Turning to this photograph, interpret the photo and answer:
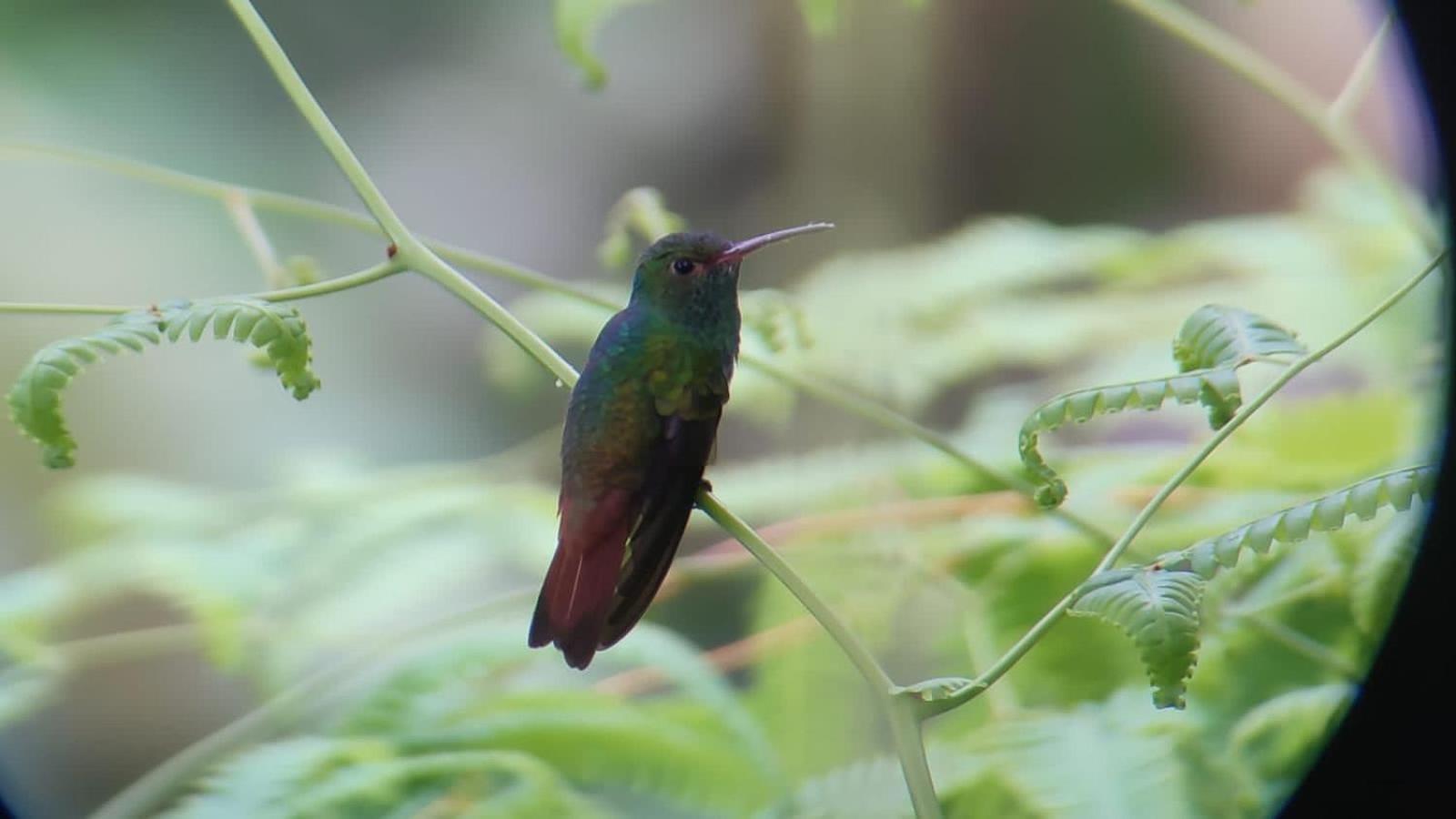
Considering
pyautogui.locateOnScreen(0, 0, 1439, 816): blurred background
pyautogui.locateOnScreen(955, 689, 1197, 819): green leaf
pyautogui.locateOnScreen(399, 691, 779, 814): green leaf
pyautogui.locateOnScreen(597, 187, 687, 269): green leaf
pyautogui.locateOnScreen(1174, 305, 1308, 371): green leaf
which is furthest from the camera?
pyautogui.locateOnScreen(0, 0, 1439, 816): blurred background

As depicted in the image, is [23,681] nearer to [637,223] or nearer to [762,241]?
[637,223]

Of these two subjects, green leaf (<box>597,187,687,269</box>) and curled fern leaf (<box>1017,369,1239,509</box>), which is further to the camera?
green leaf (<box>597,187,687,269</box>)

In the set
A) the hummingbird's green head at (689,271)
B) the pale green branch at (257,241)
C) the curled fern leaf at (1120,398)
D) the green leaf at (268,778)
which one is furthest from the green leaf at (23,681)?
the curled fern leaf at (1120,398)

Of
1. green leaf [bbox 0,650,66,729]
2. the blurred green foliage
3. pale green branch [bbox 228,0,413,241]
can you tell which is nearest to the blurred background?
the blurred green foliage

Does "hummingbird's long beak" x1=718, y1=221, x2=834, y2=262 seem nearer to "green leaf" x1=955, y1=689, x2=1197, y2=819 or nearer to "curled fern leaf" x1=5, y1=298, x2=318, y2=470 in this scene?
"curled fern leaf" x1=5, y1=298, x2=318, y2=470

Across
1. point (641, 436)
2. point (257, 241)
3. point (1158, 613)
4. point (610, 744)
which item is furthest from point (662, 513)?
point (610, 744)

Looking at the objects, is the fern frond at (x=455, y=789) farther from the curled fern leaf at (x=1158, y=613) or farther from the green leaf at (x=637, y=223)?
the curled fern leaf at (x=1158, y=613)

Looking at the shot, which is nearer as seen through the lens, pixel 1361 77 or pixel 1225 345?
pixel 1225 345
